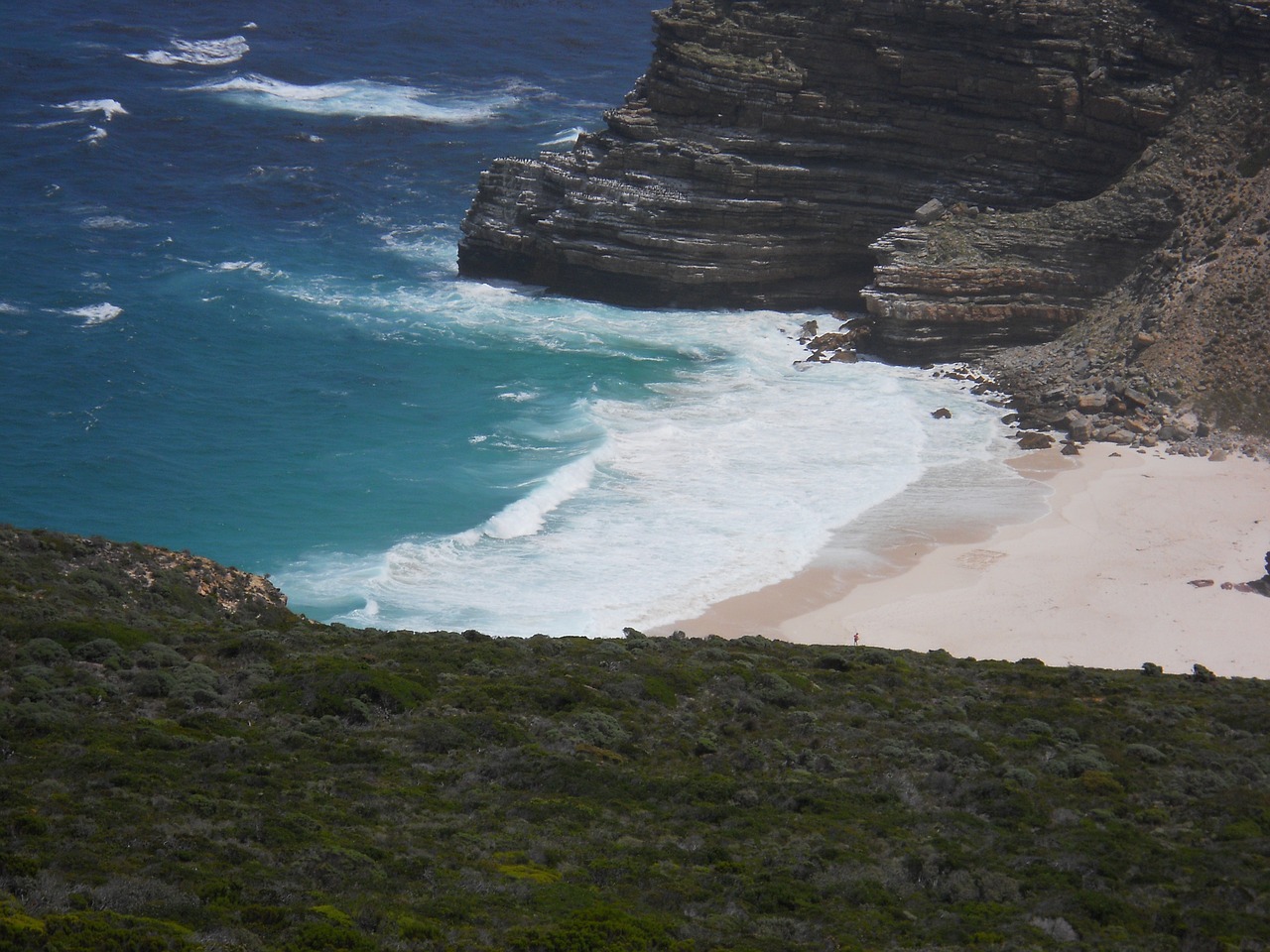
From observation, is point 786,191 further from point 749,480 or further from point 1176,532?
point 1176,532

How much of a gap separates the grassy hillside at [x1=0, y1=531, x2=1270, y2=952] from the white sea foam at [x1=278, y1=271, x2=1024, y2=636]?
31.6 feet

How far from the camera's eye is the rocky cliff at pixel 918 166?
2069 inches

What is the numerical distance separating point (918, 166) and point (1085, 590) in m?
26.5

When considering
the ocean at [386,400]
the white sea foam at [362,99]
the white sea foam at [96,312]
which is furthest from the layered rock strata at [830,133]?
the white sea foam at [362,99]

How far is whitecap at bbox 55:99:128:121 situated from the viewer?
78750 millimetres

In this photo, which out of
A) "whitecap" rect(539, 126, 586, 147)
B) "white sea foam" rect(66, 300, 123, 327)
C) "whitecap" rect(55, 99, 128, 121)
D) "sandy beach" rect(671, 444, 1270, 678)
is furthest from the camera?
"whitecap" rect(539, 126, 586, 147)

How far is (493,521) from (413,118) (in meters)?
54.1

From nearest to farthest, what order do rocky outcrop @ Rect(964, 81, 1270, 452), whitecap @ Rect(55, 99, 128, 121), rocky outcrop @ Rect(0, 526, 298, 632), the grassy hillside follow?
the grassy hillside, rocky outcrop @ Rect(0, 526, 298, 632), rocky outcrop @ Rect(964, 81, 1270, 452), whitecap @ Rect(55, 99, 128, 121)

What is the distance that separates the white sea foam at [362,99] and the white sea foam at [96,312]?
3378 cm

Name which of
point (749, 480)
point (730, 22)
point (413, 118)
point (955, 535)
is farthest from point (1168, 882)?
point (413, 118)

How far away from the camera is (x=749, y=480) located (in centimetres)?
4378

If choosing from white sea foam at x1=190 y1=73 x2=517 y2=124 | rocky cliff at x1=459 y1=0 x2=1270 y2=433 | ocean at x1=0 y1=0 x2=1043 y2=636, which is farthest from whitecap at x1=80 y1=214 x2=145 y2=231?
white sea foam at x1=190 y1=73 x2=517 y2=124

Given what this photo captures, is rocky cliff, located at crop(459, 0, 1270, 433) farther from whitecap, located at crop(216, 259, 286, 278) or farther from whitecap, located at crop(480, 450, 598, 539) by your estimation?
whitecap, located at crop(480, 450, 598, 539)

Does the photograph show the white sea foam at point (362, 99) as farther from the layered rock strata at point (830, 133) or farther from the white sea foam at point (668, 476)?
the white sea foam at point (668, 476)
